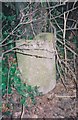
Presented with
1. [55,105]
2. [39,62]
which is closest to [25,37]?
[39,62]

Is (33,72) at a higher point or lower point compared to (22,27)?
lower

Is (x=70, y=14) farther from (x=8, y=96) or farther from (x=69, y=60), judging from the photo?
(x=8, y=96)

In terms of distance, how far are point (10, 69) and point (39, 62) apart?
1.53 feet

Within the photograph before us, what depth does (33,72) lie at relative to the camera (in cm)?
391

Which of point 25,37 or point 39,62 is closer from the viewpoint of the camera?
point 25,37

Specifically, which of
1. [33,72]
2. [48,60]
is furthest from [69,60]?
[33,72]

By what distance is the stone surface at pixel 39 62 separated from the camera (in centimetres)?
385

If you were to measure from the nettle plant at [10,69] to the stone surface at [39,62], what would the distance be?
128 mm

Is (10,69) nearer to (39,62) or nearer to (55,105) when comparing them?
(39,62)

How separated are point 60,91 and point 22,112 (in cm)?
82

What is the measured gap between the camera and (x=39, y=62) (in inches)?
155

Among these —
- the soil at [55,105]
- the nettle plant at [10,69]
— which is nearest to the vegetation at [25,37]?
the nettle plant at [10,69]

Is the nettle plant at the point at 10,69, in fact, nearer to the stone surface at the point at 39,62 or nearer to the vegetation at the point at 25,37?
the vegetation at the point at 25,37

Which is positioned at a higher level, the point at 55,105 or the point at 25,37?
the point at 25,37
